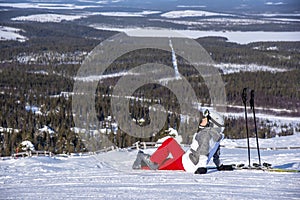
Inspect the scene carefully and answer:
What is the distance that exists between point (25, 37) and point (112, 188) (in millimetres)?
122951

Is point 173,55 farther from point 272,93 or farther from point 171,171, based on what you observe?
point 171,171

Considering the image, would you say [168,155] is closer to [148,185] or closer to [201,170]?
[201,170]

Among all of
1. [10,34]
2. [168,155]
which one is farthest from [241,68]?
[168,155]

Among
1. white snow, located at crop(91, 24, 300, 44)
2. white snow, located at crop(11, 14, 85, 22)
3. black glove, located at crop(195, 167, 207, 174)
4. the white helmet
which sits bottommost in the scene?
white snow, located at crop(91, 24, 300, 44)

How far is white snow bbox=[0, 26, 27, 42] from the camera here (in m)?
124

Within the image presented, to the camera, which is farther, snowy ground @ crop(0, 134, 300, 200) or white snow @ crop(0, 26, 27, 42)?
white snow @ crop(0, 26, 27, 42)

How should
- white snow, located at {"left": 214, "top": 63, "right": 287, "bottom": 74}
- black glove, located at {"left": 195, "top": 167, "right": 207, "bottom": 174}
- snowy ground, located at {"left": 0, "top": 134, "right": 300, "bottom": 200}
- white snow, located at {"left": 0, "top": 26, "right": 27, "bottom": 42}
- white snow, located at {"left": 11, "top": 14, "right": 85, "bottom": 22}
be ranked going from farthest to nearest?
white snow, located at {"left": 11, "top": 14, "right": 85, "bottom": 22}
white snow, located at {"left": 0, "top": 26, "right": 27, "bottom": 42}
white snow, located at {"left": 214, "top": 63, "right": 287, "bottom": 74}
black glove, located at {"left": 195, "top": 167, "right": 207, "bottom": 174}
snowy ground, located at {"left": 0, "top": 134, "right": 300, "bottom": 200}

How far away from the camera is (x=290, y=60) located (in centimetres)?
8650

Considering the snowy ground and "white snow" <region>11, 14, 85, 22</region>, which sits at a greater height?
the snowy ground

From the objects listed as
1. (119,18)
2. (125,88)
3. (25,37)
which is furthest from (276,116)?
(119,18)

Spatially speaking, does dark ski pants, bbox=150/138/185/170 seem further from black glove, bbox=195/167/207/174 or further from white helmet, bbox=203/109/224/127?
white helmet, bbox=203/109/224/127

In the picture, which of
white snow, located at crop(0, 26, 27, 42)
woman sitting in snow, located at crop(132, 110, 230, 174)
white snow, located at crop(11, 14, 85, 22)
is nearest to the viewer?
woman sitting in snow, located at crop(132, 110, 230, 174)

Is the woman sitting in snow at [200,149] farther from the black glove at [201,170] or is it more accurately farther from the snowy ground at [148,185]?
the snowy ground at [148,185]

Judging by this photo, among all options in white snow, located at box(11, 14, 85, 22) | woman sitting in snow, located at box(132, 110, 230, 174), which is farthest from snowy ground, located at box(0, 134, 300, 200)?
white snow, located at box(11, 14, 85, 22)
